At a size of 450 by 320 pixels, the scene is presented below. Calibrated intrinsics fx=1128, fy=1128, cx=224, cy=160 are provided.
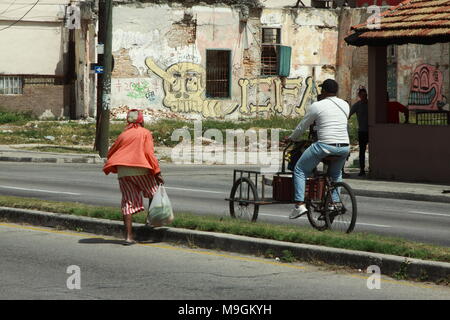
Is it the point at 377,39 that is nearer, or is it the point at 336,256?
the point at 336,256

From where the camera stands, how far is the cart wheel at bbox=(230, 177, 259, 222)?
1448 cm

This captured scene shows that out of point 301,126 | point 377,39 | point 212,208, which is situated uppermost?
point 377,39

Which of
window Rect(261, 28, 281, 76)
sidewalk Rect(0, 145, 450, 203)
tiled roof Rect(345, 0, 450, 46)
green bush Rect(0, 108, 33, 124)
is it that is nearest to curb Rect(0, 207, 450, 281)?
sidewalk Rect(0, 145, 450, 203)

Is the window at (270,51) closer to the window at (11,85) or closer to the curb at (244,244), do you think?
the window at (11,85)

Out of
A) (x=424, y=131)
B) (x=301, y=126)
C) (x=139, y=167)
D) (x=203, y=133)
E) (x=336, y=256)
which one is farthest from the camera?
(x=203, y=133)

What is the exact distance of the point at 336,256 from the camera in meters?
11.0

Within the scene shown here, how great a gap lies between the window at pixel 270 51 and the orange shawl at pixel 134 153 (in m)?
32.1

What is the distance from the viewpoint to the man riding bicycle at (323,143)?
13.6m

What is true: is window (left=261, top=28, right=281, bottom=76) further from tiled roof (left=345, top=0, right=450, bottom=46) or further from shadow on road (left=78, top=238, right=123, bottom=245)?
shadow on road (left=78, top=238, right=123, bottom=245)

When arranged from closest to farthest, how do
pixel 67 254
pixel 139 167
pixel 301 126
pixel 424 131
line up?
pixel 67 254
pixel 139 167
pixel 301 126
pixel 424 131

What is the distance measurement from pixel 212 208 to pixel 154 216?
182 inches

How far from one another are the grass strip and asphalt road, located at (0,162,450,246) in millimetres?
1884
